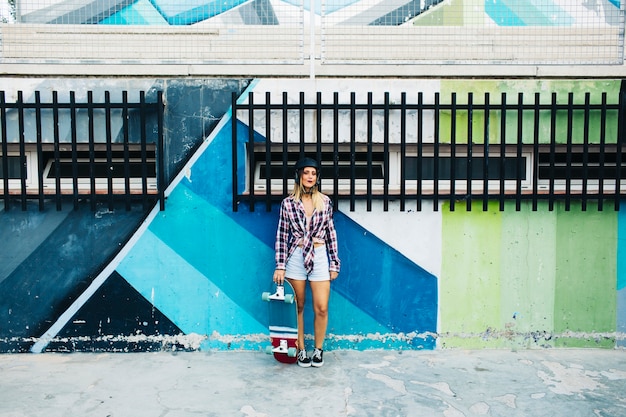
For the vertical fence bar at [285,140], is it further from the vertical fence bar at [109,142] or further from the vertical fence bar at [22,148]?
the vertical fence bar at [22,148]

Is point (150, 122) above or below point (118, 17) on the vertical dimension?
below

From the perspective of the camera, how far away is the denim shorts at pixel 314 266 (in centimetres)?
468

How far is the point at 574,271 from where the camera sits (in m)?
5.11

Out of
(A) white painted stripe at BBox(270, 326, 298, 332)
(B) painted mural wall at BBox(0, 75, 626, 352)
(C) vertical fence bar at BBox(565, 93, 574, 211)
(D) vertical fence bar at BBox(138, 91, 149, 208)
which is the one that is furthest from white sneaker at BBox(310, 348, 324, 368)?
(C) vertical fence bar at BBox(565, 93, 574, 211)

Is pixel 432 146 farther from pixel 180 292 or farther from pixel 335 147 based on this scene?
pixel 180 292

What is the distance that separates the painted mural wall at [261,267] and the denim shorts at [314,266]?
0.39 m

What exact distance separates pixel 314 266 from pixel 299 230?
317mm

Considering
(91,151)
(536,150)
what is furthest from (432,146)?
(91,151)

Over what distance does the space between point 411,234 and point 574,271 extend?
58.5 inches

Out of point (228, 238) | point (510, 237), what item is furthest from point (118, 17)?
point (510, 237)

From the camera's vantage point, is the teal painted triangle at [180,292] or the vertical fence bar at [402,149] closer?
the vertical fence bar at [402,149]

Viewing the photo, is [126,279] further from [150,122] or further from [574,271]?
[574,271]

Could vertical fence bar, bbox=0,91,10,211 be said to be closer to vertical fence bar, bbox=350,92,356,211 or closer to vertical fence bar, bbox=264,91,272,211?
vertical fence bar, bbox=264,91,272,211

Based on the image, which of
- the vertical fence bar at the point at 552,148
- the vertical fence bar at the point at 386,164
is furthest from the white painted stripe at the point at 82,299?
the vertical fence bar at the point at 552,148
